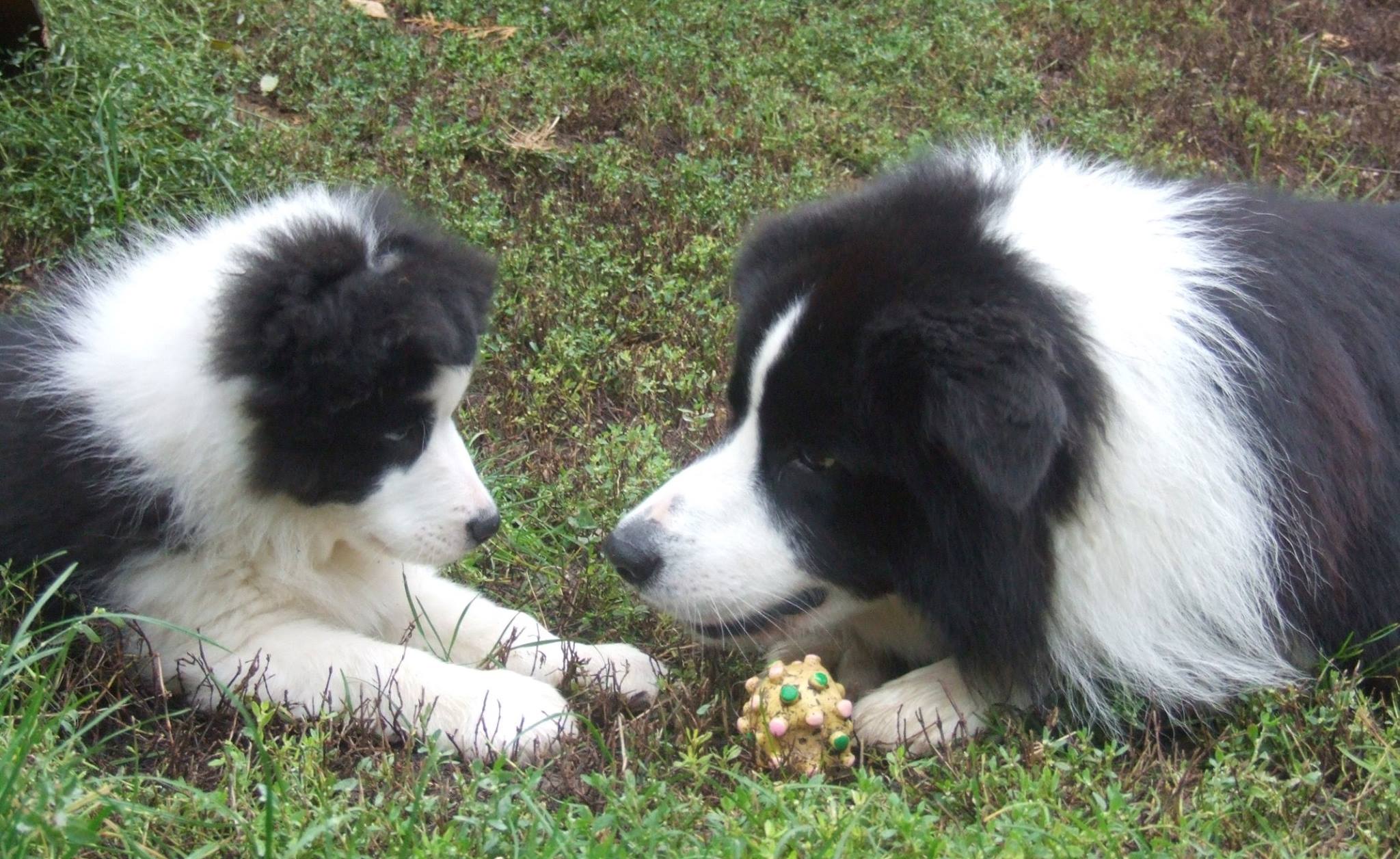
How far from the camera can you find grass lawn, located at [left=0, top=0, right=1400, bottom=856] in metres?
2.41

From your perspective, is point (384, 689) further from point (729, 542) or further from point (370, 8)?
point (370, 8)

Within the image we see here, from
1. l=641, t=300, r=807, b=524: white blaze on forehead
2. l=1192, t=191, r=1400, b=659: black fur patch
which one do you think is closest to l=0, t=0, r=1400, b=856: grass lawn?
l=1192, t=191, r=1400, b=659: black fur patch

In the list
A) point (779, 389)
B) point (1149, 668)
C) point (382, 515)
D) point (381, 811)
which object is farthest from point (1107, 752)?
point (382, 515)

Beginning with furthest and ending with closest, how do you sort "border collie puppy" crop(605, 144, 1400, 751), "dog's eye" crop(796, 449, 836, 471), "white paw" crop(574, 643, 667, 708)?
"white paw" crop(574, 643, 667, 708), "dog's eye" crop(796, 449, 836, 471), "border collie puppy" crop(605, 144, 1400, 751)

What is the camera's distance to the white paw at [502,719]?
2.92 meters

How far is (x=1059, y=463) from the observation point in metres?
2.68

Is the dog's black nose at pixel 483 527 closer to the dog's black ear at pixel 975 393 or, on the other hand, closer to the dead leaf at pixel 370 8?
the dog's black ear at pixel 975 393

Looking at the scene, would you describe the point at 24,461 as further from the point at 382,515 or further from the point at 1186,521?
the point at 1186,521

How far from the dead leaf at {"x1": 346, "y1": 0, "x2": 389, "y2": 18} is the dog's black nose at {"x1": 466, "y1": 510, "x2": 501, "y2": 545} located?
4.17 meters

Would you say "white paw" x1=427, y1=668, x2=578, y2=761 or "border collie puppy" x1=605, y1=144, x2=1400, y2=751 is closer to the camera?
"border collie puppy" x1=605, y1=144, x2=1400, y2=751

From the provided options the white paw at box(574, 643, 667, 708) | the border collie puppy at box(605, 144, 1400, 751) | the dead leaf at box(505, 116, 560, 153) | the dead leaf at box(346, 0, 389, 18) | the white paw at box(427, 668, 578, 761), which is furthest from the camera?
the dead leaf at box(346, 0, 389, 18)

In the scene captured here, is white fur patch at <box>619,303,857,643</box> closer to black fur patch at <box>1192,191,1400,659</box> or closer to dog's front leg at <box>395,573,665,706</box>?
dog's front leg at <box>395,573,665,706</box>

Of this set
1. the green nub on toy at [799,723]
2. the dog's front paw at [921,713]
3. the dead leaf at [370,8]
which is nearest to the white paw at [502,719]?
the green nub on toy at [799,723]

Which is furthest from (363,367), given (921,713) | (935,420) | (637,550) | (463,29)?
(463,29)
